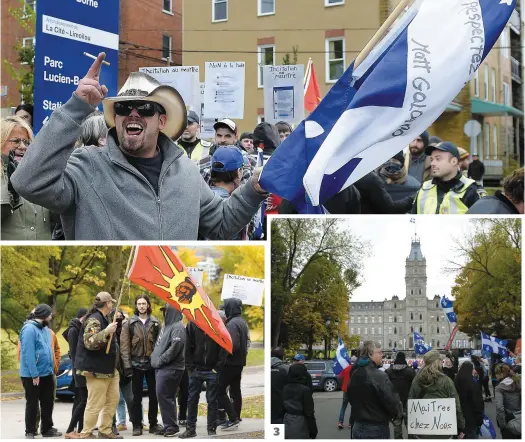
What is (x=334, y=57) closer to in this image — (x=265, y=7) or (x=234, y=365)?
(x=265, y=7)

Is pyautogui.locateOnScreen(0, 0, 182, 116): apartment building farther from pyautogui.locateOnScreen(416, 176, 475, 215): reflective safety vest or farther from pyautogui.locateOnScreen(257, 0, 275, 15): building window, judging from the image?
pyautogui.locateOnScreen(416, 176, 475, 215): reflective safety vest

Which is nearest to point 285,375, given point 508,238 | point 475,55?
point 508,238

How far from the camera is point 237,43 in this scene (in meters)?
30.1

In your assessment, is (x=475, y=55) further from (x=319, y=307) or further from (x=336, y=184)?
(x=319, y=307)

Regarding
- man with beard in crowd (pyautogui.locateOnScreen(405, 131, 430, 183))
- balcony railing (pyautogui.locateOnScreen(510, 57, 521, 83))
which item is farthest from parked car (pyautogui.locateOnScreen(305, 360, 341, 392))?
balcony railing (pyautogui.locateOnScreen(510, 57, 521, 83))

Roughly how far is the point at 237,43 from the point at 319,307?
2614cm

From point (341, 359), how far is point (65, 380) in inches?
53.4

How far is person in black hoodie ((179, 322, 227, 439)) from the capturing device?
15.0 ft

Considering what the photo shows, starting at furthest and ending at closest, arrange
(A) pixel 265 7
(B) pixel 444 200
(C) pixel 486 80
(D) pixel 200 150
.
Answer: (C) pixel 486 80, (A) pixel 265 7, (D) pixel 200 150, (B) pixel 444 200

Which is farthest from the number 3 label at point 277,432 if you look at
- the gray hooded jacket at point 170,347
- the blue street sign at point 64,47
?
the blue street sign at point 64,47

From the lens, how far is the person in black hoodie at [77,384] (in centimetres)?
457

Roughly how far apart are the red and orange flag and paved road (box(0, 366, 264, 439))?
0.62 feet

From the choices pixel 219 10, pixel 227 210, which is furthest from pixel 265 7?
pixel 227 210

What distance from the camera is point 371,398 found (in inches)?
181
